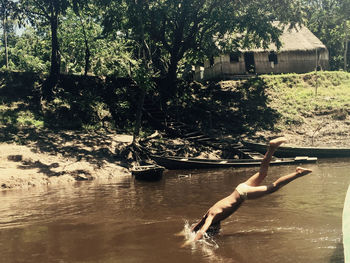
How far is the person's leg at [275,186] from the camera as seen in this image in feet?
20.6

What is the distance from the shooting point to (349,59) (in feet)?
129

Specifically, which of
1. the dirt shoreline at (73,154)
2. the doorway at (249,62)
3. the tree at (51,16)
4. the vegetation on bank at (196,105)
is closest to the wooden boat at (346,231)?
the dirt shoreline at (73,154)

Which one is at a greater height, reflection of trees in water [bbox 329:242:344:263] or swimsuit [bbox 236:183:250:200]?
swimsuit [bbox 236:183:250:200]

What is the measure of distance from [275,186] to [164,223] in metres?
3.26

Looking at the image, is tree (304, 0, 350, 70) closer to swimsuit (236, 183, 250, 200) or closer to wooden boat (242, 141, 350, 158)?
wooden boat (242, 141, 350, 158)

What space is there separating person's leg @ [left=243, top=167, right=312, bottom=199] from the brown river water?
1.03m

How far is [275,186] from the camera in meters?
6.38

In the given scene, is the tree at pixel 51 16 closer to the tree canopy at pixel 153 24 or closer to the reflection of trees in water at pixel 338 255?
the tree canopy at pixel 153 24

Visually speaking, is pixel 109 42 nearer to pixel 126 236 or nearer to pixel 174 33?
pixel 174 33

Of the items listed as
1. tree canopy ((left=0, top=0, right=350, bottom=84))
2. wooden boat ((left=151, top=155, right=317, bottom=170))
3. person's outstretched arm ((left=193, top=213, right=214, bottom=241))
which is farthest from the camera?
tree canopy ((left=0, top=0, right=350, bottom=84))

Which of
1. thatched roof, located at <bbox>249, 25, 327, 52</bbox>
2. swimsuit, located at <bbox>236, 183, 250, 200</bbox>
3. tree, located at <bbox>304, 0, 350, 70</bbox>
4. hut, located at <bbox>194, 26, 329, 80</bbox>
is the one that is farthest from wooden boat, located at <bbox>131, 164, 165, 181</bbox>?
tree, located at <bbox>304, 0, 350, 70</bbox>

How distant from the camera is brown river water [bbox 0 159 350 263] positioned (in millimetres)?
6609

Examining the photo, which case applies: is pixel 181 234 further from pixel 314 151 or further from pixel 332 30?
pixel 332 30

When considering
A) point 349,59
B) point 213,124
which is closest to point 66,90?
point 213,124
